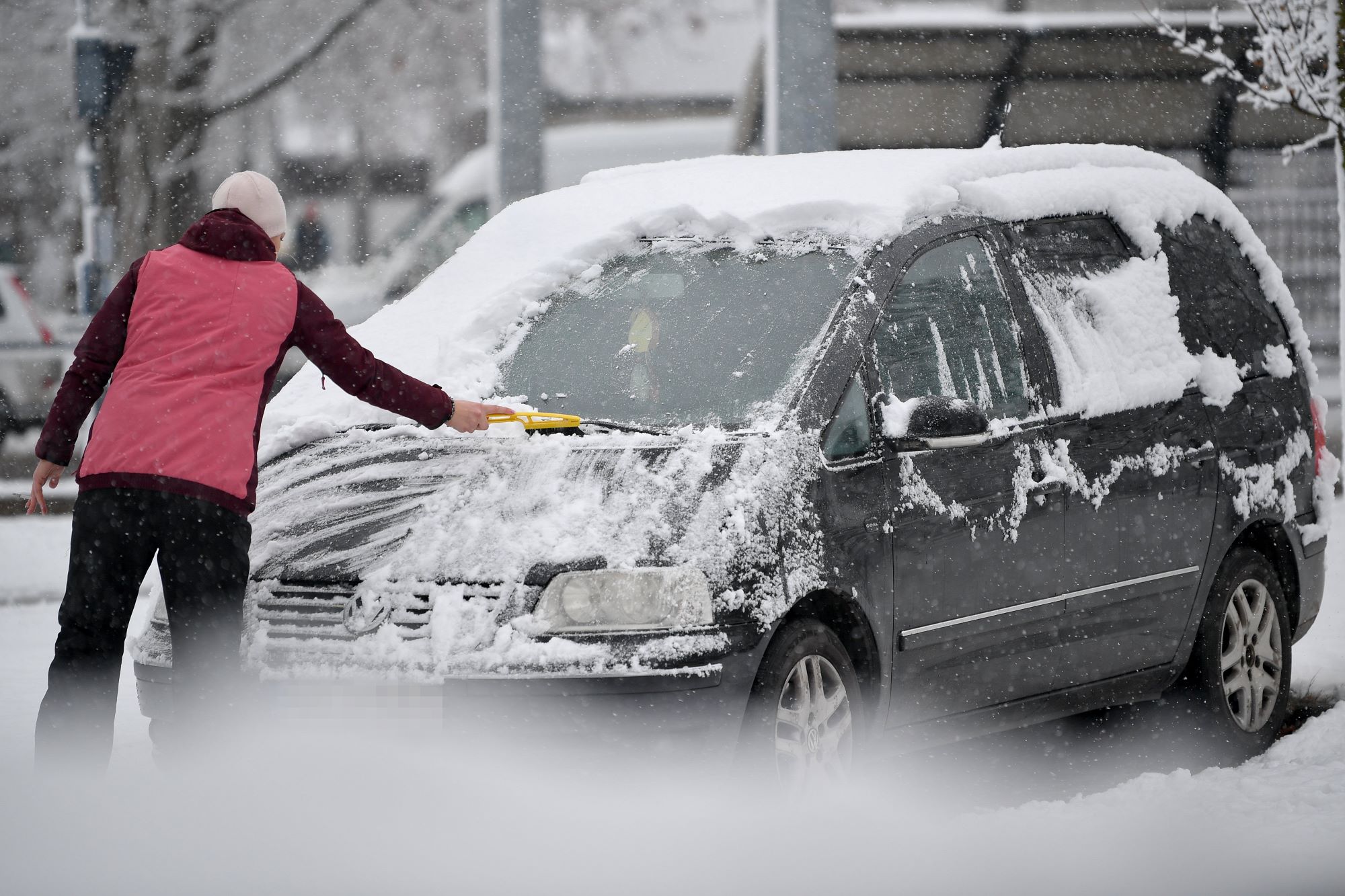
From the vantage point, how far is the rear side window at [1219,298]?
672 centimetres

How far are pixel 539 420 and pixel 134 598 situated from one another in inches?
42.9

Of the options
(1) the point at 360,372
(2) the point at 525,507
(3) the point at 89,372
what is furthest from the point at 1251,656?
(3) the point at 89,372

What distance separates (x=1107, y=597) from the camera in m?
6.00

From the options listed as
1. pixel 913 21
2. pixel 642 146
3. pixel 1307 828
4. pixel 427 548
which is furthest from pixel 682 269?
pixel 642 146

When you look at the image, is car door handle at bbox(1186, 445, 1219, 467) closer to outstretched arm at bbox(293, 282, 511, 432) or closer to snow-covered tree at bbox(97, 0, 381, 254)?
outstretched arm at bbox(293, 282, 511, 432)

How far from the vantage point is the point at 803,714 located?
4895 millimetres

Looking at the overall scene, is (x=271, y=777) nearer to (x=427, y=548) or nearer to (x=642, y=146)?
(x=427, y=548)

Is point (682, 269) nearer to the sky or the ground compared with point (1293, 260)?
nearer to the sky

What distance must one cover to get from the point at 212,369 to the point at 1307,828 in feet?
9.69

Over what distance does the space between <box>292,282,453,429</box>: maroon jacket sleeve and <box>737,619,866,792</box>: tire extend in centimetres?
105

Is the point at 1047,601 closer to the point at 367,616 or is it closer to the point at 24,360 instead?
the point at 367,616

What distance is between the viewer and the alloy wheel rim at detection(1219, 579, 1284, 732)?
21.7ft

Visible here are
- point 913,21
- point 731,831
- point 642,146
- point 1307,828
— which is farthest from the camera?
point 642,146

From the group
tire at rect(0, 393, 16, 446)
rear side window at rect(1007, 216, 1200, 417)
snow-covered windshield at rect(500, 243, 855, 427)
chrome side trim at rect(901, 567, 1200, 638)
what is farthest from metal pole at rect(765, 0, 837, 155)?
tire at rect(0, 393, 16, 446)
